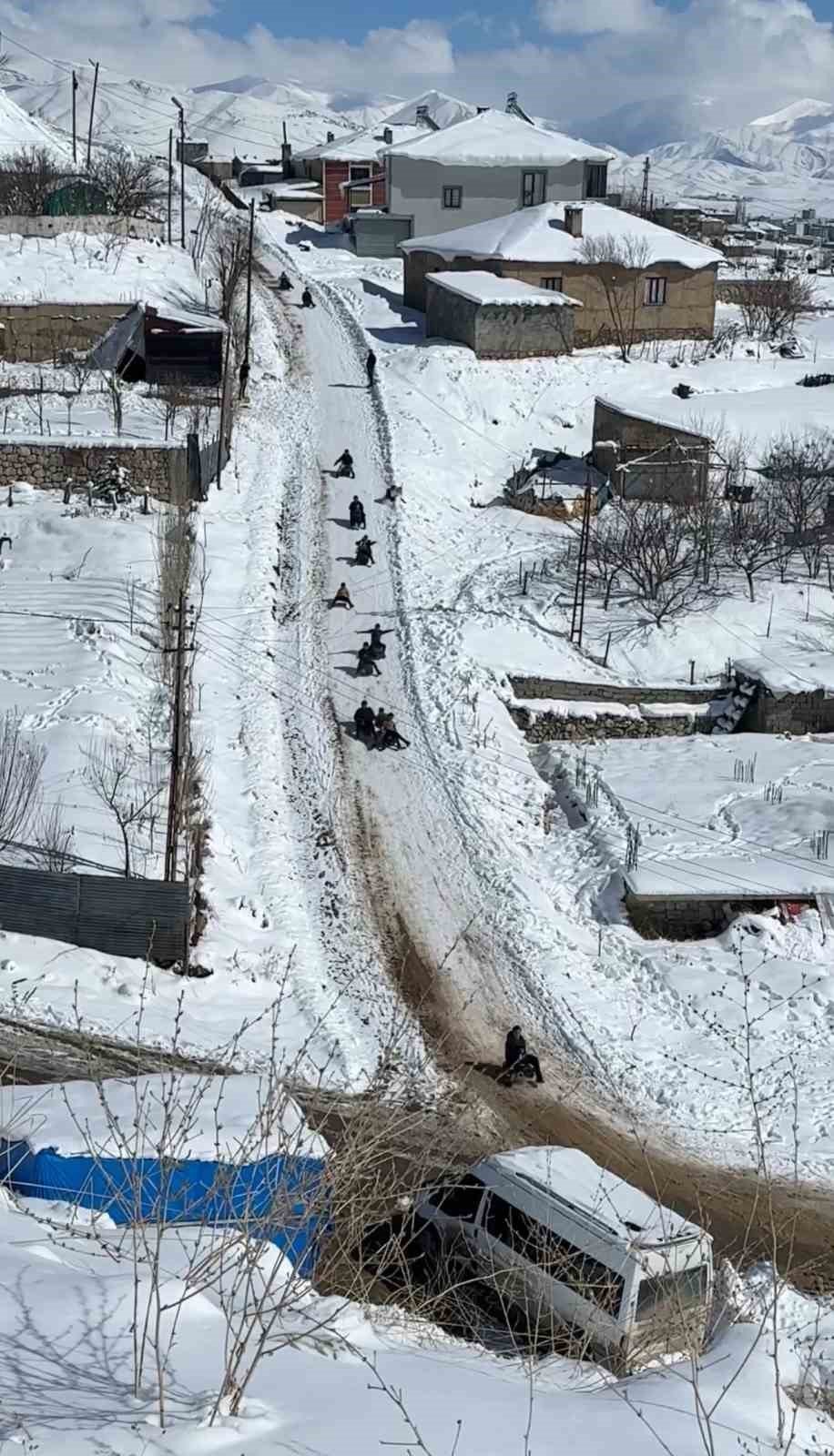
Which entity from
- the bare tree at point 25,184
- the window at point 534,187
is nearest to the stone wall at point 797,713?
the bare tree at point 25,184

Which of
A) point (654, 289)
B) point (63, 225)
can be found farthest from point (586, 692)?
point (63, 225)

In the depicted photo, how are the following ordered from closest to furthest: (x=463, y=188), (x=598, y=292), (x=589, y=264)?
(x=589, y=264) → (x=598, y=292) → (x=463, y=188)

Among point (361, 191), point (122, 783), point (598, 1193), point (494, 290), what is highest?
point (361, 191)

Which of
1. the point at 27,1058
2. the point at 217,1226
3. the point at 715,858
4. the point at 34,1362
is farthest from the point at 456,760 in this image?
the point at 34,1362

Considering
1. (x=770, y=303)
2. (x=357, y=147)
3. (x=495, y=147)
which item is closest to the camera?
(x=770, y=303)

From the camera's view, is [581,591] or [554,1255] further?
[581,591]

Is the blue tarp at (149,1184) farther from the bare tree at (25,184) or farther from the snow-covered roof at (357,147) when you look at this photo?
the snow-covered roof at (357,147)

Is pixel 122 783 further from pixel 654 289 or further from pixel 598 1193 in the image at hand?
pixel 654 289
